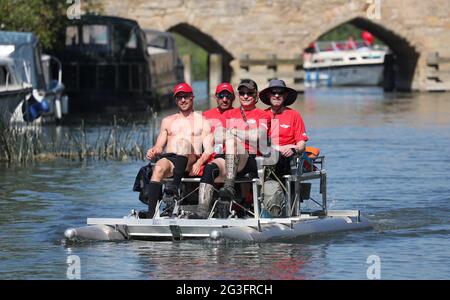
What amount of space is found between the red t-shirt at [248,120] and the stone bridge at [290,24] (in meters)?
36.1

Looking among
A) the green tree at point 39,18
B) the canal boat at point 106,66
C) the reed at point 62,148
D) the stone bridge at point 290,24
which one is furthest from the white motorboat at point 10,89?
the stone bridge at point 290,24

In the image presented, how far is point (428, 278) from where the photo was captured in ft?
42.4

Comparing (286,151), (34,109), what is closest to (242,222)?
(286,151)

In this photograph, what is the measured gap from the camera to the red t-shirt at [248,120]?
14.7 meters

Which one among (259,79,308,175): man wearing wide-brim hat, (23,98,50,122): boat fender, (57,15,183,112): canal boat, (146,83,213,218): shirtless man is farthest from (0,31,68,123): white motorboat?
(259,79,308,175): man wearing wide-brim hat

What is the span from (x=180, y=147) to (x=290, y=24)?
37.6 metres

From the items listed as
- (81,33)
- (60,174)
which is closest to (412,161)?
(60,174)

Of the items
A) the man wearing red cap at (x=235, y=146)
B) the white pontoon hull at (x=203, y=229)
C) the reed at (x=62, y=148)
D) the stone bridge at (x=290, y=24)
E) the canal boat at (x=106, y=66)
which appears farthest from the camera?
the stone bridge at (x=290, y=24)

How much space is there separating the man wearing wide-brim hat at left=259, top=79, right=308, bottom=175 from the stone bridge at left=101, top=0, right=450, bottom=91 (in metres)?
35.8

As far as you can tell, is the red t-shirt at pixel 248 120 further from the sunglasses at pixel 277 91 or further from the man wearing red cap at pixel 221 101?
the sunglasses at pixel 277 91

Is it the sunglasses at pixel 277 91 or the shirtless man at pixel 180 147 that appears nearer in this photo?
the shirtless man at pixel 180 147

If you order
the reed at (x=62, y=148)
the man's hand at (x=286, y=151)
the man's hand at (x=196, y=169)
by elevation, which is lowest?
the reed at (x=62, y=148)

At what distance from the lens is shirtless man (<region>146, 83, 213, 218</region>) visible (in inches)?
579

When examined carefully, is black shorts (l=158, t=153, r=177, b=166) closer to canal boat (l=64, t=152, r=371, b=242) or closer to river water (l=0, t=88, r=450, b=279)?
canal boat (l=64, t=152, r=371, b=242)
